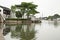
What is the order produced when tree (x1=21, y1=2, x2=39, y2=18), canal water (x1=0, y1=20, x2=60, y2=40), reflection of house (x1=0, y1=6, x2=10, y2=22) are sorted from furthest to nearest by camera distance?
tree (x1=21, y1=2, x2=39, y2=18) < reflection of house (x1=0, y1=6, x2=10, y2=22) < canal water (x1=0, y1=20, x2=60, y2=40)

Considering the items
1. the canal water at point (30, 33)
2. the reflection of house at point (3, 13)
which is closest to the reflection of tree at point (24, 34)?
the canal water at point (30, 33)

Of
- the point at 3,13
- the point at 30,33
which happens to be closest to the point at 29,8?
the point at 3,13

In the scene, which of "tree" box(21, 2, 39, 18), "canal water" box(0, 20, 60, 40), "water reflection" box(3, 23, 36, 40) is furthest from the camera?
"tree" box(21, 2, 39, 18)

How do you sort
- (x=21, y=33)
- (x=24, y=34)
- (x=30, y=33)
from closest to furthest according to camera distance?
(x=24, y=34) → (x=21, y=33) → (x=30, y=33)

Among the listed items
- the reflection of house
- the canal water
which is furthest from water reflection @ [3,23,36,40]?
the reflection of house

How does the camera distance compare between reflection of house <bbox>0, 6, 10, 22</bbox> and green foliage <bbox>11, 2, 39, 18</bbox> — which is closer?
reflection of house <bbox>0, 6, 10, 22</bbox>

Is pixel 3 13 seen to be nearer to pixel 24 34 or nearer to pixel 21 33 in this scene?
pixel 21 33

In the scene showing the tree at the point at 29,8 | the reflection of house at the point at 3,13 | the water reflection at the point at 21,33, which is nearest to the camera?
the water reflection at the point at 21,33

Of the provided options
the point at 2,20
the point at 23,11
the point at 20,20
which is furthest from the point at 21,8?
the point at 2,20

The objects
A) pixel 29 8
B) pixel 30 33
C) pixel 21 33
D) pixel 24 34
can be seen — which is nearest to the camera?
pixel 24 34

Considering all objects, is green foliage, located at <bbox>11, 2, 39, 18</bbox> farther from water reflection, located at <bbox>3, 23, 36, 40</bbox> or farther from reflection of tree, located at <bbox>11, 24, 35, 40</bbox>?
reflection of tree, located at <bbox>11, 24, 35, 40</bbox>

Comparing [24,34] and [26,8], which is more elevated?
[26,8]

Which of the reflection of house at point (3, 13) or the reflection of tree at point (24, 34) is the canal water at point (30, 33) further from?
the reflection of house at point (3, 13)

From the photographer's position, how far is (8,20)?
4672 centimetres
